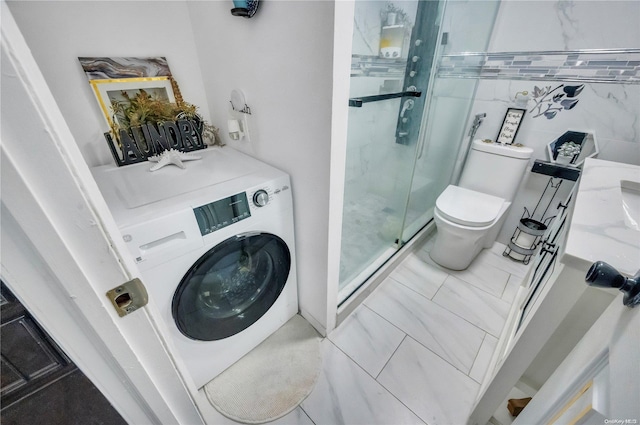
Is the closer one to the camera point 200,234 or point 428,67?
point 200,234

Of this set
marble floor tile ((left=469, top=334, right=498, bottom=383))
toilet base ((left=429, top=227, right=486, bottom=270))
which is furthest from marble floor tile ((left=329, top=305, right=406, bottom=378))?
toilet base ((left=429, top=227, right=486, bottom=270))

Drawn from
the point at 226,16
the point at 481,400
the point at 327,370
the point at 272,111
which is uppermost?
the point at 226,16

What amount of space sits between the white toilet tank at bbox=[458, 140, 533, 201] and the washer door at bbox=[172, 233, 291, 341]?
1.53 meters

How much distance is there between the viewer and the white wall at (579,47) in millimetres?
1268

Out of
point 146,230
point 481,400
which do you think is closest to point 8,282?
point 146,230

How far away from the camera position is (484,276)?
1717mm

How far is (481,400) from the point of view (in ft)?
3.00

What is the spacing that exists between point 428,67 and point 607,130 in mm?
1082

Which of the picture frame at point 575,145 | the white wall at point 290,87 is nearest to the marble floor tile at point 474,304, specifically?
the white wall at point 290,87

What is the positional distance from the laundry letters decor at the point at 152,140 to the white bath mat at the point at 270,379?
44.0 inches

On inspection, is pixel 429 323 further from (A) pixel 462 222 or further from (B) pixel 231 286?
(B) pixel 231 286

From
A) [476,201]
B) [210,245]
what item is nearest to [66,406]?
[210,245]

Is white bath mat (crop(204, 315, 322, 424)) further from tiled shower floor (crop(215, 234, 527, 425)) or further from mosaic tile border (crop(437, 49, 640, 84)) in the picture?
mosaic tile border (crop(437, 49, 640, 84))

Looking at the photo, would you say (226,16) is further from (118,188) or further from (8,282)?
(8,282)
